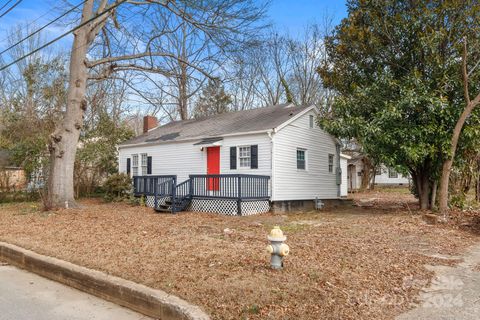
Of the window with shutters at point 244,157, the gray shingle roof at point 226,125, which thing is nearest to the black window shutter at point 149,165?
the gray shingle roof at point 226,125

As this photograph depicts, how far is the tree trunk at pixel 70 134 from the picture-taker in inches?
545

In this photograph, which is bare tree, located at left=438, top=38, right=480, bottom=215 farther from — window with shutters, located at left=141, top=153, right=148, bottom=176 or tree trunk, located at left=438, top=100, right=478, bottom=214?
window with shutters, located at left=141, top=153, right=148, bottom=176

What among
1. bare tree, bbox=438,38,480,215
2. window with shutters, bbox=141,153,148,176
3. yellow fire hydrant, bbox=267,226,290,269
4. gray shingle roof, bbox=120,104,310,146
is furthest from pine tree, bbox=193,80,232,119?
yellow fire hydrant, bbox=267,226,290,269

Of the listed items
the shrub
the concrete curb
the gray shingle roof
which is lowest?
the concrete curb

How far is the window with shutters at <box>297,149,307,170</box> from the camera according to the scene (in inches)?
637

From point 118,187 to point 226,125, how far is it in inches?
245

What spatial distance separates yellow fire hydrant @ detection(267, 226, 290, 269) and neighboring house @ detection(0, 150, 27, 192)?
17.1 metres

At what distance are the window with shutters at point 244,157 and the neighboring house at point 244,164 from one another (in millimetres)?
40

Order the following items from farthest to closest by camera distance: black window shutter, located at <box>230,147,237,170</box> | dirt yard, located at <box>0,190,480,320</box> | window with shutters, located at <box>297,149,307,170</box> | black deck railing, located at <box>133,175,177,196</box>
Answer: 1. window with shutters, located at <box>297,149,307,170</box>
2. black window shutter, located at <box>230,147,237,170</box>
3. black deck railing, located at <box>133,175,177,196</box>
4. dirt yard, located at <box>0,190,480,320</box>

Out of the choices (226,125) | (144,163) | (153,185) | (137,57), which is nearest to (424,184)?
(226,125)

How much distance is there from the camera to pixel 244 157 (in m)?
15.2

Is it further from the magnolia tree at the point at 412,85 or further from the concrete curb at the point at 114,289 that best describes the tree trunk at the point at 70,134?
the magnolia tree at the point at 412,85

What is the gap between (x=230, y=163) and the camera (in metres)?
15.4

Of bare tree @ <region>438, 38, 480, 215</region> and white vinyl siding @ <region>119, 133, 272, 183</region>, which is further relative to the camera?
white vinyl siding @ <region>119, 133, 272, 183</region>
